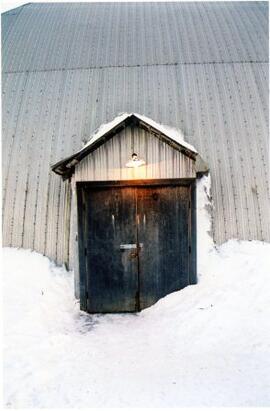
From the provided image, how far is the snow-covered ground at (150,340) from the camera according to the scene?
183 inches

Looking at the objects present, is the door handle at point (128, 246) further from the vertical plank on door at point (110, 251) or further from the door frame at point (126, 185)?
the door frame at point (126, 185)

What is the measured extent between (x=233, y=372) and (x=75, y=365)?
2239 mm

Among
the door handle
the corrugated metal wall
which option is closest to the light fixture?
the door handle

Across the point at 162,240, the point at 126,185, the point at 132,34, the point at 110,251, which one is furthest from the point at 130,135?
the point at 132,34

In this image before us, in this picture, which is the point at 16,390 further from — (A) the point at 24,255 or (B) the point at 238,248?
(B) the point at 238,248

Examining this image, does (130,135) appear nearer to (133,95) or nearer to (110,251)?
(110,251)

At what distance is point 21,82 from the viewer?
439 inches

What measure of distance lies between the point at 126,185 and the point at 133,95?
3.76 m

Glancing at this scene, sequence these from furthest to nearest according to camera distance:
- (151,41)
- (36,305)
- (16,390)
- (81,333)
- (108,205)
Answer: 1. (151,41)
2. (108,205)
3. (36,305)
4. (81,333)
5. (16,390)

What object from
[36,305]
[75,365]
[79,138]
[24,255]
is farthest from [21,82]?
[75,365]

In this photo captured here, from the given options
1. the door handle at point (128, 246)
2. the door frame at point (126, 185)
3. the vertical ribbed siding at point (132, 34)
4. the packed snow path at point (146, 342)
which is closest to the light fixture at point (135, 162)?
the door frame at point (126, 185)

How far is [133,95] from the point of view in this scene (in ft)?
34.6

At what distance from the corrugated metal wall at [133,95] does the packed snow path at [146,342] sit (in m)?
1.08

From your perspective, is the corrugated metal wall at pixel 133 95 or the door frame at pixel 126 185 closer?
the door frame at pixel 126 185
